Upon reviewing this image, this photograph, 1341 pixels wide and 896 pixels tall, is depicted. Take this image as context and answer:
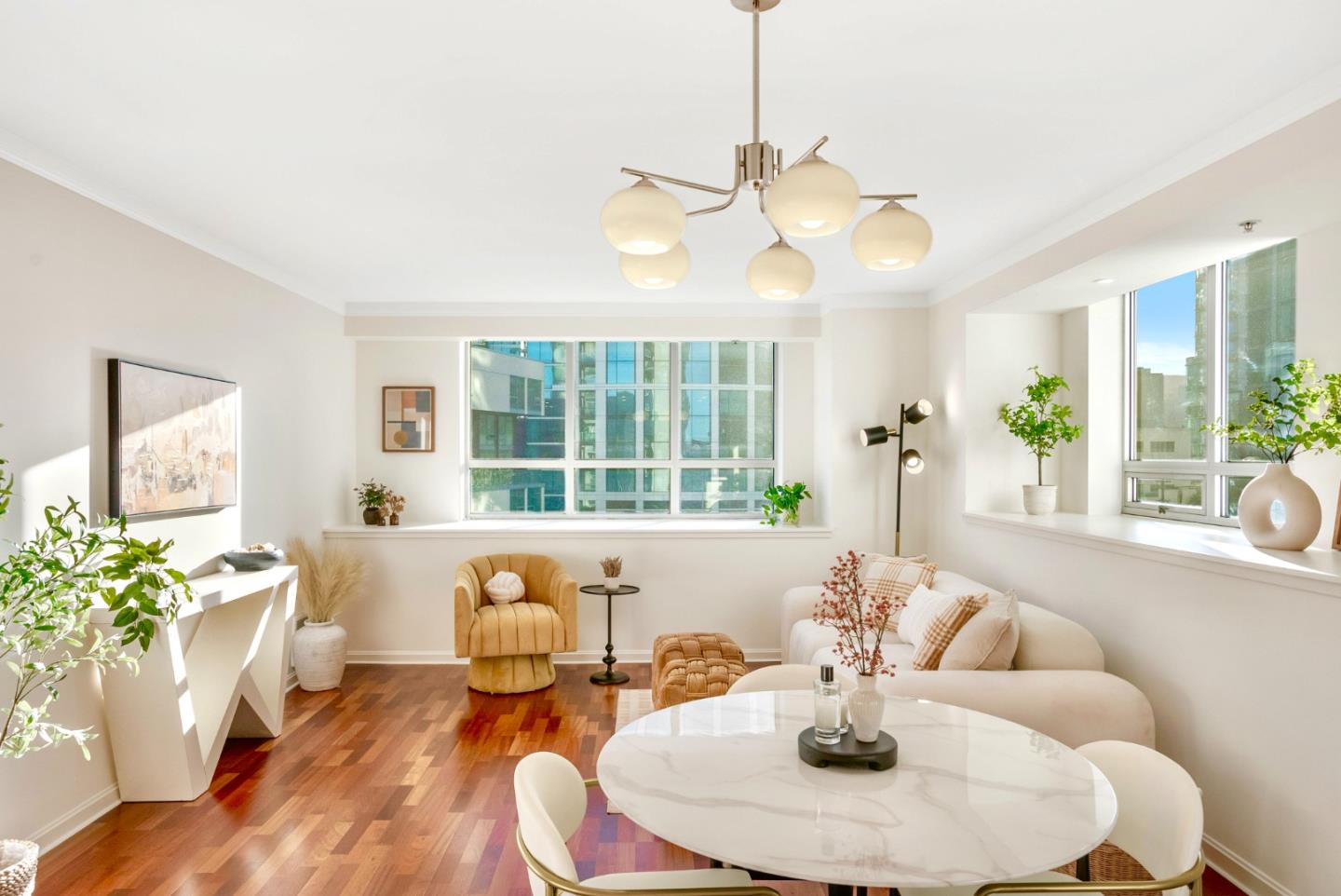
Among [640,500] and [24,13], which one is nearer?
Result: [24,13]

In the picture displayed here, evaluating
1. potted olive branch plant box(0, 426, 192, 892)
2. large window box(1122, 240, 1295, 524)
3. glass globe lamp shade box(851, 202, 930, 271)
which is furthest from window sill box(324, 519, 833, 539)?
glass globe lamp shade box(851, 202, 930, 271)

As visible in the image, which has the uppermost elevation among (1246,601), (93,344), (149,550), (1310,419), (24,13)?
(24,13)

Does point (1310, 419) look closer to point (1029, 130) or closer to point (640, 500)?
point (1029, 130)

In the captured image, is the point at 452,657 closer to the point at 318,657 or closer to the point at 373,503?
the point at 318,657

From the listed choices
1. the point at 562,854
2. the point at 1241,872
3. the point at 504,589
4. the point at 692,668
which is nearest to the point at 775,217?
the point at 562,854

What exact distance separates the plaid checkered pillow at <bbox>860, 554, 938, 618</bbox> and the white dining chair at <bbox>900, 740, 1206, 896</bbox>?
219 cm

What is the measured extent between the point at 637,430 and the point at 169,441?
327 centimetres

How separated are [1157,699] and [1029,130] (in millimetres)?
2098

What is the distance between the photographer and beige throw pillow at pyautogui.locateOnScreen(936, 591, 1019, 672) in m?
3.02

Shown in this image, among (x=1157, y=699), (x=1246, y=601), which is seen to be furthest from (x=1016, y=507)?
(x=1246, y=601)

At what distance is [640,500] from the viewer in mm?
6148

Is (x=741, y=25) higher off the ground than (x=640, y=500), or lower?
higher

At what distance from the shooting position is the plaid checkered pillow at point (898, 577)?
13.9 feet

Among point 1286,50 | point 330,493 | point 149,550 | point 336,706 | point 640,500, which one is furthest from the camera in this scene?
point 640,500
